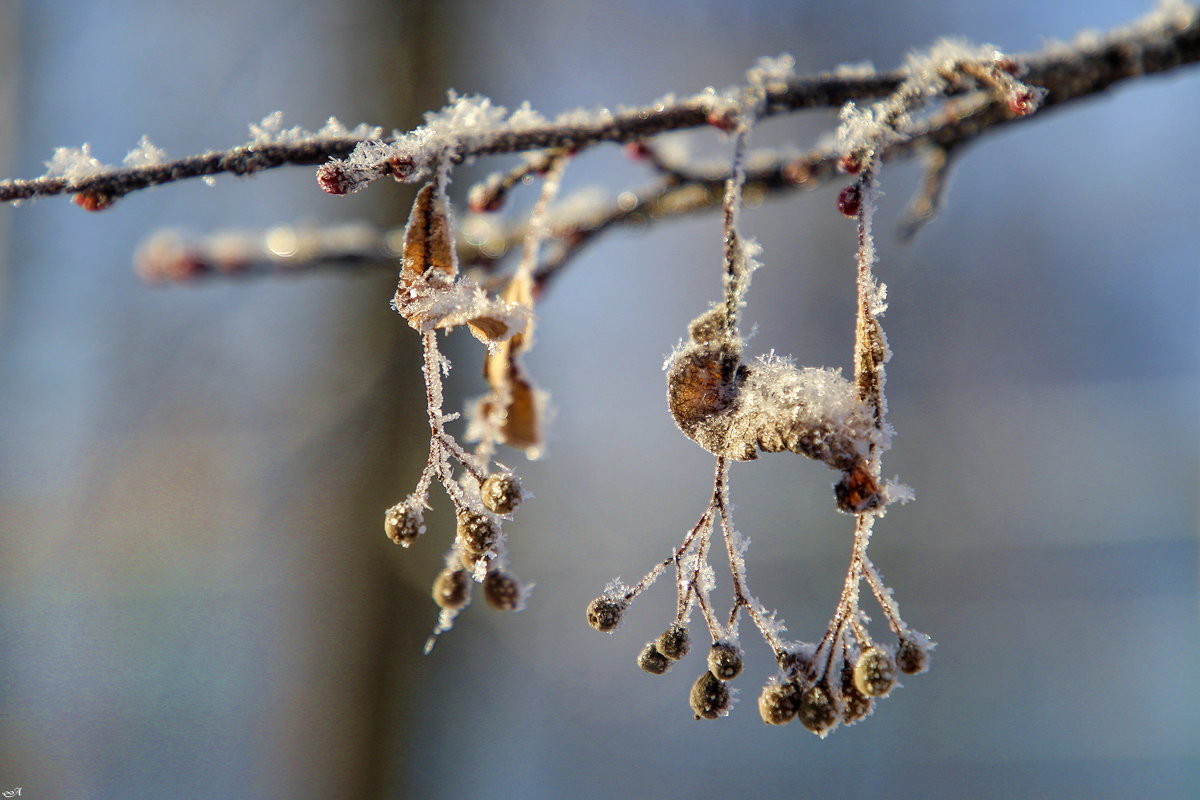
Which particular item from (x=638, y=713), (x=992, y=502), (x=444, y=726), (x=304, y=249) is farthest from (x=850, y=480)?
(x=992, y=502)

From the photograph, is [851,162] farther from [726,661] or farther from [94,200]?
[94,200]

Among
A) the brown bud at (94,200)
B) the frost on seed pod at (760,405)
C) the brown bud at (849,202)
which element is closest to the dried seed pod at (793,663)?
the frost on seed pod at (760,405)

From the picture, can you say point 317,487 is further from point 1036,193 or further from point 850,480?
point 1036,193

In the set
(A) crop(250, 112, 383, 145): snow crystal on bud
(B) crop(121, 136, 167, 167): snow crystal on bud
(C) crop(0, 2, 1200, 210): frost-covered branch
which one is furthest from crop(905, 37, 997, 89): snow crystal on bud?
(B) crop(121, 136, 167, 167): snow crystal on bud

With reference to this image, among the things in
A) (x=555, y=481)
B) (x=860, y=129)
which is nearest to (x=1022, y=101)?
(x=860, y=129)

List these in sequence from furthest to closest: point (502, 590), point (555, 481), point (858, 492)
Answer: point (555, 481) < point (502, 590) < point (858, 492)
